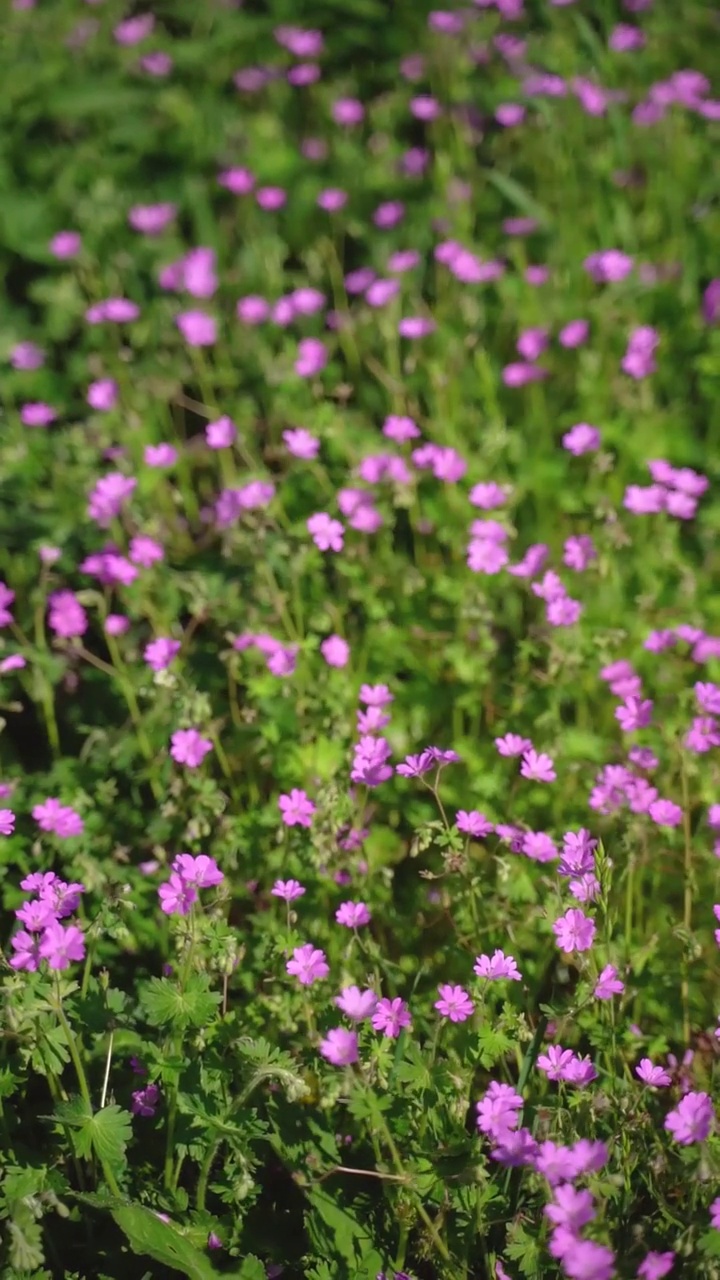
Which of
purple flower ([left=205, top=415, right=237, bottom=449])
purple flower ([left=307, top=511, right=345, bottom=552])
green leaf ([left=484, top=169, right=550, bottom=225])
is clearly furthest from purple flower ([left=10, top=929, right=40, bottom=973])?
green leaf ([left=484, top=169, right=550, bottom=225])

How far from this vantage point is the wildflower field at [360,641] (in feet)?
5.98

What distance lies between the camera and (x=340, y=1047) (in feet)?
5.67

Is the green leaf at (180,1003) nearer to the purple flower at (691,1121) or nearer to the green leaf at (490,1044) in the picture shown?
the green leaf at (490,1044)

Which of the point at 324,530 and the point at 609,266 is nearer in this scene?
the point at 324,530

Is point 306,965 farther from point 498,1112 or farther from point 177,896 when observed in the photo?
point 498,1112

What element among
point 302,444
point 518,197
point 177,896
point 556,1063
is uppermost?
point 518,197

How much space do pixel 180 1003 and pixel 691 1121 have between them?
83 cm

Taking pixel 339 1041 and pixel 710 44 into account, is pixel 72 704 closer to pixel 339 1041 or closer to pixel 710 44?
pixel 339 1041

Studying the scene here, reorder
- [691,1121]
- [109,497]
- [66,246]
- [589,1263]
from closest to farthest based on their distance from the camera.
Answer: [589,1263] → [691,1121] → [109,497] → [66,246]

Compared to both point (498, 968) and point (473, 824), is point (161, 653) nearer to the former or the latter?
point (473, 824)

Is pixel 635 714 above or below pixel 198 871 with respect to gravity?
below

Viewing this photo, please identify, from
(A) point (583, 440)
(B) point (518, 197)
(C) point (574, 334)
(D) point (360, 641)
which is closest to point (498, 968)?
(D) point (360, 641)

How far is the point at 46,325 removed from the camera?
402 cm

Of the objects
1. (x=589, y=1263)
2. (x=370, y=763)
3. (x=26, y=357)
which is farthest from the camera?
(x=26, y=357)
